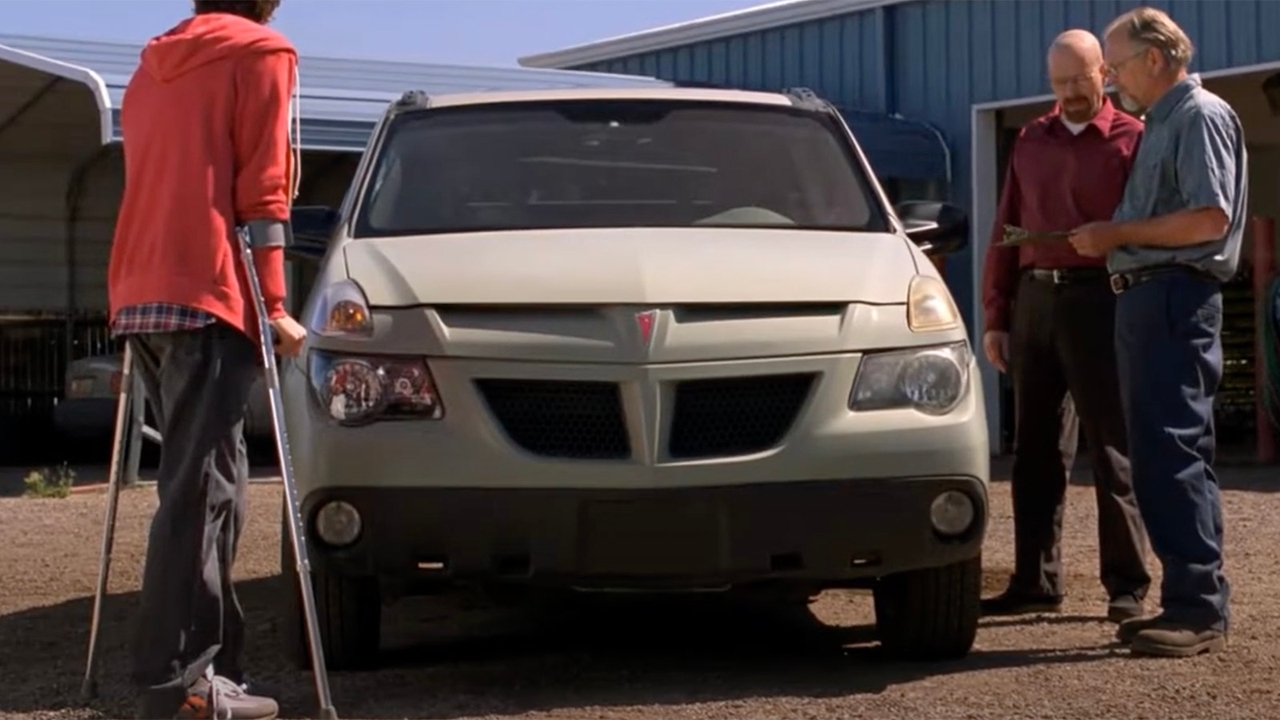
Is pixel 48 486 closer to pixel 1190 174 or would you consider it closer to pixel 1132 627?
pixel 1132 627

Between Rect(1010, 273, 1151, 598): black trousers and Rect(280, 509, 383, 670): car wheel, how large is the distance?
7.85 feet

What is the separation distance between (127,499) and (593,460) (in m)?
7.77

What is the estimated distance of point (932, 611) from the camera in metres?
6.16

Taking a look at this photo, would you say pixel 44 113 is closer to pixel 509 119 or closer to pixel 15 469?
pixel 15 469

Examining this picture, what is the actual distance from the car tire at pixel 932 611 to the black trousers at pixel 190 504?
1.98 m

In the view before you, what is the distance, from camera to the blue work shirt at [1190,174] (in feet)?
20.4

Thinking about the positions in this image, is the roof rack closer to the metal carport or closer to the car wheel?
the car wheel

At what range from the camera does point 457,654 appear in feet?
21.8

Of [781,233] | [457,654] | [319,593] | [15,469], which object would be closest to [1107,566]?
[781,233]

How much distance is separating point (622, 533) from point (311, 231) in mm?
1689

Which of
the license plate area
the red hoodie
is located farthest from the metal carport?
the red hoodie

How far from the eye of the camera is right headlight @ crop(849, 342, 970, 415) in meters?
5.77

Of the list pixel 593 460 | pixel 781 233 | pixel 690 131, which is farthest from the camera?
pixel 690 131

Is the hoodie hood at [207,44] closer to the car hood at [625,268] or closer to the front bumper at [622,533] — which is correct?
the car hood at [625,268]
